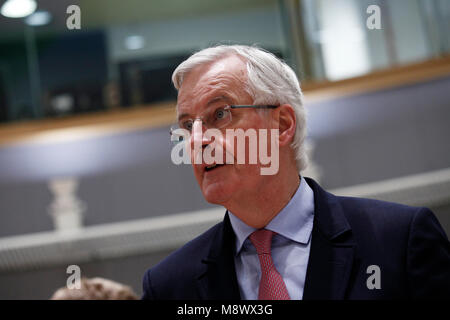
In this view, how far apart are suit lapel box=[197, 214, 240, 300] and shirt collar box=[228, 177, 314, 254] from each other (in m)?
0.01

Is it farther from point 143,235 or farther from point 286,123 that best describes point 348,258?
point 143,235

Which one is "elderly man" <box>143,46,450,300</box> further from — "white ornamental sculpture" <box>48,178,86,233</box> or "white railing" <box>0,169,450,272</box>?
"white ornamental sculpture" <box>48,178,86,233</box>

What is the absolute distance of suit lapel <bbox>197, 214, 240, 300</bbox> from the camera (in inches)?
29.1

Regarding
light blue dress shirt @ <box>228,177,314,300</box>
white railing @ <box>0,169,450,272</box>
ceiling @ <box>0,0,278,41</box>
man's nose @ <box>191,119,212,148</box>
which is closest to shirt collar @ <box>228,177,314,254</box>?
light blue dress shirt @ <box>228,177,314,300</box>

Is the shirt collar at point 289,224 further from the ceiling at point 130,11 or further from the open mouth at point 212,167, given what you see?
the ceiling at point 130,11

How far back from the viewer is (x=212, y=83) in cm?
74

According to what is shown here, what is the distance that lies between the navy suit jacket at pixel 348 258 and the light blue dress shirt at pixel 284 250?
2 centimetres

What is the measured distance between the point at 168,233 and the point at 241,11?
1578mm

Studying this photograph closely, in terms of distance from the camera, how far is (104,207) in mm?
1952

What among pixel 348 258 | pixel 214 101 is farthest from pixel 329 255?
pixel 214 101

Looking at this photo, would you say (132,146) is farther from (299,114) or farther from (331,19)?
(331,19)

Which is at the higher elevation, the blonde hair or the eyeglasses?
the eyeglasses

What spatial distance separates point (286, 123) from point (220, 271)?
0.76 feet
